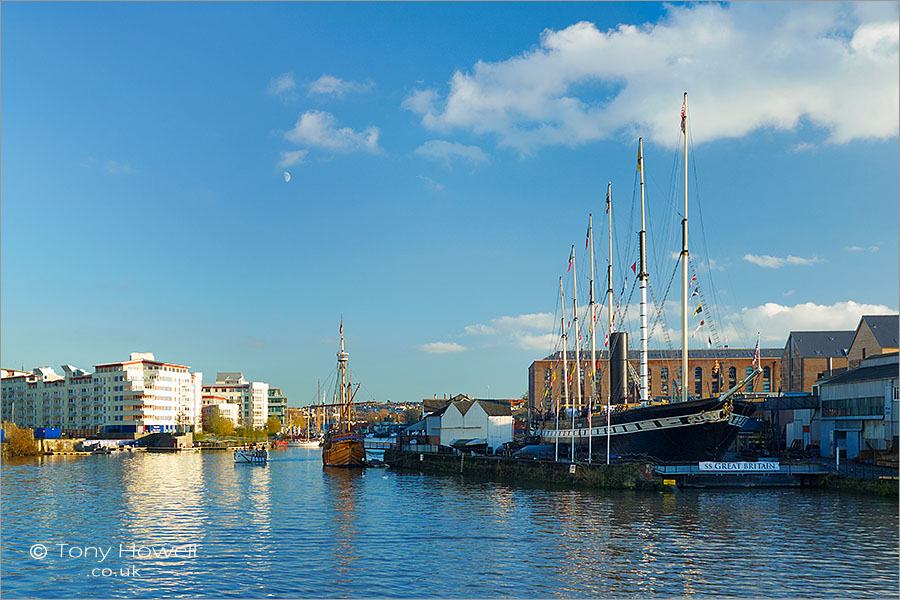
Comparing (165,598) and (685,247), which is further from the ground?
(685,247)

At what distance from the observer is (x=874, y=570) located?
112 ft

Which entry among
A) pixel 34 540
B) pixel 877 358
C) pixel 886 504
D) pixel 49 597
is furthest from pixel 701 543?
pixel 877 358

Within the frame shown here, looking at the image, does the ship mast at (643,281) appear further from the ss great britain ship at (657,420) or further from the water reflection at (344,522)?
the water reflection at (344,522)

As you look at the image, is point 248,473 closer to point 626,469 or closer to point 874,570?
point 626,469

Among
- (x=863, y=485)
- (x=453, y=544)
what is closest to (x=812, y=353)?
(x=863, y=485)

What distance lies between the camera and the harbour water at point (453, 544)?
31812 mm

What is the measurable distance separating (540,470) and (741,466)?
17242 millimetres

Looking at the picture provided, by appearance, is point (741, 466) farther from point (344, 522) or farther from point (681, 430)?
point (344, 522)

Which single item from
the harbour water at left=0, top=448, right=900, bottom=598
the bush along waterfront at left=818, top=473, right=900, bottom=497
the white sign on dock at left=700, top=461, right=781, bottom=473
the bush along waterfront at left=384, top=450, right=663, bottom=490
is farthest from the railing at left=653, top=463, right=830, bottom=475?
the harbour water at left=0, top=448, right=900, bottom=598

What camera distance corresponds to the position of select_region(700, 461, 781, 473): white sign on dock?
66.2 meters

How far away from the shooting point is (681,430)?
71000 mm

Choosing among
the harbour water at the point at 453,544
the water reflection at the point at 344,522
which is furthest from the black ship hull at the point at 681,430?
the water reflection at the point at 344,522

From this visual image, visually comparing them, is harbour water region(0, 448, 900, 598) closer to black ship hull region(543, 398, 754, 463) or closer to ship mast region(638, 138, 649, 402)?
black ship hull region(543, 398, 754, 463)

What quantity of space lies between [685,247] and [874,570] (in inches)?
1923
